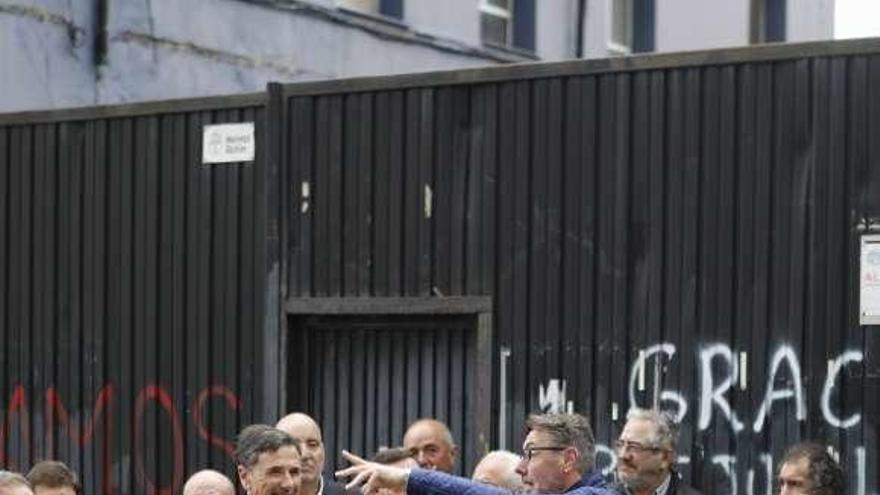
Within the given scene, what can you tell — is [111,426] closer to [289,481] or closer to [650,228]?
[650,228]

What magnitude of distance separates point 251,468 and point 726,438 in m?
3.32

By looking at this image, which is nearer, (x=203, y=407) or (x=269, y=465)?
(x=269, y=465)

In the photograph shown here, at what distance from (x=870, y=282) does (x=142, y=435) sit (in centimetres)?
508

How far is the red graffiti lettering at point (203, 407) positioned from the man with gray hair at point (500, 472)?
10.5 feet

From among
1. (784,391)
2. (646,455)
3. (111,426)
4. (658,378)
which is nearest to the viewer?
(646,455)

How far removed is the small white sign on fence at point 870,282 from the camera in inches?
441

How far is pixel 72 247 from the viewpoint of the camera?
1466 cm

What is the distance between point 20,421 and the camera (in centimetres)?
1475

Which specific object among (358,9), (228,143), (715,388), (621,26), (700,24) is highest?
(700,24)

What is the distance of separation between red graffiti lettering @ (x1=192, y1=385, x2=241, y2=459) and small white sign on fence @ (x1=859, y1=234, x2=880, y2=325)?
4226mm

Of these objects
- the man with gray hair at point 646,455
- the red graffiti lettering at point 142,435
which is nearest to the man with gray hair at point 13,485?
the man with gray hair at point 646,455

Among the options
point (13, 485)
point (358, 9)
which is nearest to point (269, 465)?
point (13, 485)

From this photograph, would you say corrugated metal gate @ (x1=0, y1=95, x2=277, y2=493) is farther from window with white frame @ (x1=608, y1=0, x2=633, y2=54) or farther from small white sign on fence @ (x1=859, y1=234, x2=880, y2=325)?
window with white frame @ (x1=608, y1=0, x2=633, y2=54)

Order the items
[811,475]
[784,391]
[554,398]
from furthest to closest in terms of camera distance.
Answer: [554,398]
[784,391]
[811,475]
